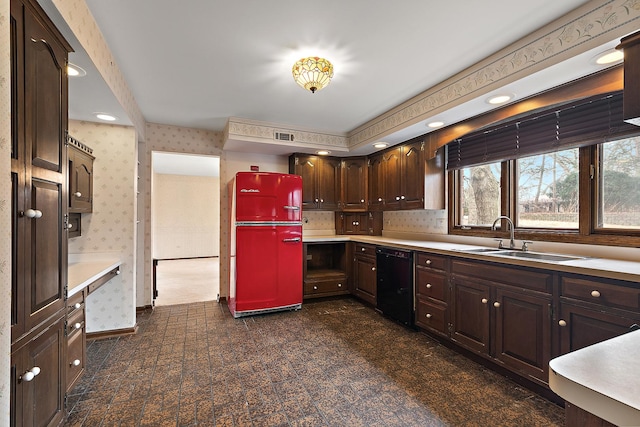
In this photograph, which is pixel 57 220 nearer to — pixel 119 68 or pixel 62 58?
pixel 62 58

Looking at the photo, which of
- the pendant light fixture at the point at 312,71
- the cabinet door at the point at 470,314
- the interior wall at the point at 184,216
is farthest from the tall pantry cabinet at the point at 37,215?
the interior wall at the point at 184,216

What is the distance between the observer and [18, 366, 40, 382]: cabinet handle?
47.9 inches

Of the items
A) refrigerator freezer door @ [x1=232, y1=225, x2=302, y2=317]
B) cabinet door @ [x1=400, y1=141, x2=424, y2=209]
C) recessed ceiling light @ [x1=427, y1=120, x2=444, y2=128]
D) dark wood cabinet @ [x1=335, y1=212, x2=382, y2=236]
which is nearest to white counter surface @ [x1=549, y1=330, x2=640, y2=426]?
recessed ceiling light @ [x1=427, y1=120, x2=444, y2=128]

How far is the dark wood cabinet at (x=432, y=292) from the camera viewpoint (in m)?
2.74

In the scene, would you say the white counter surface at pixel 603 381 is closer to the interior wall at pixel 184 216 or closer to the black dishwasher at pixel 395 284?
the black dishwasher at pixel 395 284

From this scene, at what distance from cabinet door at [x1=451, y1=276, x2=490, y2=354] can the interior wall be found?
674 centimetres

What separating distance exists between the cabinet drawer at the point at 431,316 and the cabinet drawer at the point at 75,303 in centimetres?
285

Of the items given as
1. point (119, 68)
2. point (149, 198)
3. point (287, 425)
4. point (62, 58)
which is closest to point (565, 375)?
point (287, 425)

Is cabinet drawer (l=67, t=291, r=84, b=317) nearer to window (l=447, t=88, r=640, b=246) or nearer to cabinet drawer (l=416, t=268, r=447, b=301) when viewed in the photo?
cabinet drawer (l=416, t=268, r=447, b=301)

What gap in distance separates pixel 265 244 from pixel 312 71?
2.15 m

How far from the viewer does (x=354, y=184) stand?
4.69m

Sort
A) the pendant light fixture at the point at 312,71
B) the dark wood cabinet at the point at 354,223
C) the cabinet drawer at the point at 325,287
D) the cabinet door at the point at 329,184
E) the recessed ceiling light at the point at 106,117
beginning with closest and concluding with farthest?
the pendant light fixture at the point at 312,71, the recessed ceiling light at the point at 106,117, the cabinet drawer at the point at 325,287, the cabinet door at the point at 329,184, the dark wood cabinet at the point at 354,223

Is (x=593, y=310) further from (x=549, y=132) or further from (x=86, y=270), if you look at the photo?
(x=86, y=270)

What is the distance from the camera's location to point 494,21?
6.09ft
